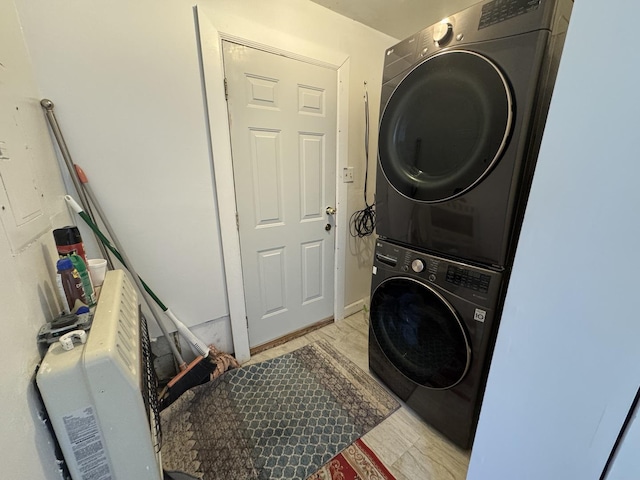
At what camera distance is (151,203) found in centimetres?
133

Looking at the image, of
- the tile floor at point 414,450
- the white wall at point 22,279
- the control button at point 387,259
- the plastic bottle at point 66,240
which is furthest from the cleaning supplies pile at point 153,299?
the control button at point 387,259

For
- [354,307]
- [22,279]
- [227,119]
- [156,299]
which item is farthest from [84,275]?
[354,307]

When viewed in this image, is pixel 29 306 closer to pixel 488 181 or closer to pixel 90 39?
pixel 90 39

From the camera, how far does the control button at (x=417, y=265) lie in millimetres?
1115

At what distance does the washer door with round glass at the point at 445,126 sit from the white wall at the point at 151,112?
933 millimetres

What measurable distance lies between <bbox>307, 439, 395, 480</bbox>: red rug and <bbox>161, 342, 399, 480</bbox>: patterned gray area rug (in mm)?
31

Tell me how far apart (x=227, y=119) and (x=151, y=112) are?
36 centimetres

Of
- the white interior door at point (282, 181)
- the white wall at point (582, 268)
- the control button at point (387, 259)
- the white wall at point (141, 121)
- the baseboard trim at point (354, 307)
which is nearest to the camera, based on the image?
the white wall at point (582, 268)

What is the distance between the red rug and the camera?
1086 millimetres

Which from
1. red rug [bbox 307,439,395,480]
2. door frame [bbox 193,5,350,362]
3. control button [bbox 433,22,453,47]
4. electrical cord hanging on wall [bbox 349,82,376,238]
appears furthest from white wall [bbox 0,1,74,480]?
electrical cord hanging on wall [bbox 349,82,376,238]

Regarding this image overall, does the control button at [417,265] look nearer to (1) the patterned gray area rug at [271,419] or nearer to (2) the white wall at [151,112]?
(1) the patterned gray area rug at [271,419]

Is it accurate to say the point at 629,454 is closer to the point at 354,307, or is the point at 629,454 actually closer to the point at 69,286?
the point at 69,286

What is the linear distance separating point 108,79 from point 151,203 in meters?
0.57

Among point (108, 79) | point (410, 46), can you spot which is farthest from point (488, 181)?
point (108, 79)
